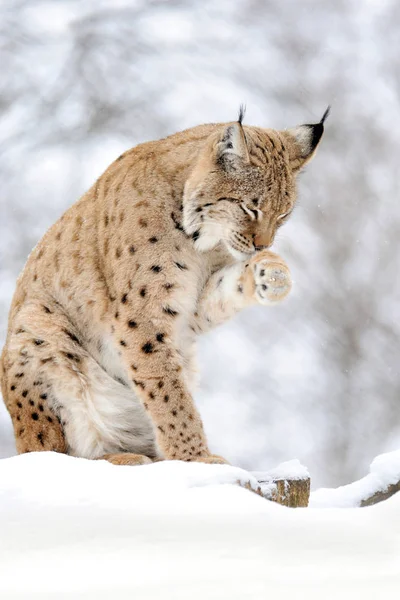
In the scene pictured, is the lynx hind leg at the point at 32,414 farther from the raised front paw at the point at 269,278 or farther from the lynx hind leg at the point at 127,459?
the raised front paw at the point at 269,278

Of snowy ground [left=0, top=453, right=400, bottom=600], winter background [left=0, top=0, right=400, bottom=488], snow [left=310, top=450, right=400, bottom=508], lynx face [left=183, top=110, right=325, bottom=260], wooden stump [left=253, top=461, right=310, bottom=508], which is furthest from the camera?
winter background [left=0, top=0, right=400, bottom=488]

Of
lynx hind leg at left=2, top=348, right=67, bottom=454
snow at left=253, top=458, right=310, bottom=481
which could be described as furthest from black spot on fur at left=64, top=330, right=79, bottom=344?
snow at left=253, top=458, right=310, bottom=481

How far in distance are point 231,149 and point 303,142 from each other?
51cm

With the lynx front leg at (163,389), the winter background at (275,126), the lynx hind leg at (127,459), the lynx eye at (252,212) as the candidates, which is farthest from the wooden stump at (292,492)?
the winter background at (275,126)

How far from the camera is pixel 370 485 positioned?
13.4ft

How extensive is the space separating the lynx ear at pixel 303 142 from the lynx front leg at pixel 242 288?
1.69 feet

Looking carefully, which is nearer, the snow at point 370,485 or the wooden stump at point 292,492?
the wooden stump at point 292,492

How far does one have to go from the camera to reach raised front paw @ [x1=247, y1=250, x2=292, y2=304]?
438 cm

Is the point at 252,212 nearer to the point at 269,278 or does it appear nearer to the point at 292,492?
the point at 269,278

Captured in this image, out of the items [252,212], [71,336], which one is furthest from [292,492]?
[71,336]

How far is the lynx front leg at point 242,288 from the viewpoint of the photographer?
4398 millimetres

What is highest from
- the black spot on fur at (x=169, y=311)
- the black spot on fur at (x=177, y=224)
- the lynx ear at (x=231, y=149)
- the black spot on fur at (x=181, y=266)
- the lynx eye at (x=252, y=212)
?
the lynx ear at (x=231, y=149)

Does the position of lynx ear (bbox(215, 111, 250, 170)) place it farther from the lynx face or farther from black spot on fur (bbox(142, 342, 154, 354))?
black spot on fur (bbox(142, 342, 154, 354))

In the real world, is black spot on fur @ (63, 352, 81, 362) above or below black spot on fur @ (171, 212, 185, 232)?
below
